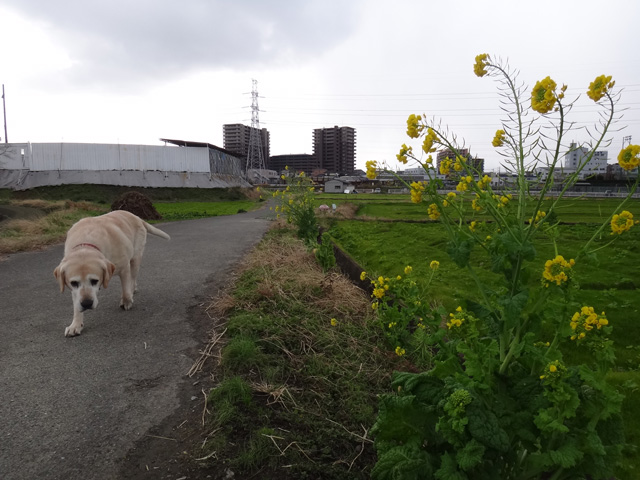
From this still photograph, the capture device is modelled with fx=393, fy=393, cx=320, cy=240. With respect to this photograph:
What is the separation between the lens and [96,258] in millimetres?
4344

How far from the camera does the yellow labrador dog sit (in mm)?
4148

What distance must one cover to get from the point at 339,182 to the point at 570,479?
278ft

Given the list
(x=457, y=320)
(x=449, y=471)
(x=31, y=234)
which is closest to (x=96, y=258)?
(x=457, y=320)

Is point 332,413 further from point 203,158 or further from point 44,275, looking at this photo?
point 203,158

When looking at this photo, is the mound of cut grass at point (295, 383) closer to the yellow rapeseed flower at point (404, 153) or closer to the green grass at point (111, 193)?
the yellow rapeseed flower at point (404, 153)

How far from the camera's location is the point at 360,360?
3744 millimetres

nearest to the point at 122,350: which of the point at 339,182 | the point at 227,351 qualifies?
the point at 227,351

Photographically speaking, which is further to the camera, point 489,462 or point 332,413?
point 332,413

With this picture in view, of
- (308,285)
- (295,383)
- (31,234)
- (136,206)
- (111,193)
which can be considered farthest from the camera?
(111,193)

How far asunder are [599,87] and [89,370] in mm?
4196

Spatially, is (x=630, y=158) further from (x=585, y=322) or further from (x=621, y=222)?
(x=585, y=322)

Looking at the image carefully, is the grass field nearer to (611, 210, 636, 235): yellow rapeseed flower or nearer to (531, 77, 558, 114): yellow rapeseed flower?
(611, 210, 636, 235): yellow rapeseed flower

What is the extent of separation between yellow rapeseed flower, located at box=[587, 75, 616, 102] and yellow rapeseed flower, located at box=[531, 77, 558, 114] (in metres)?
0.17

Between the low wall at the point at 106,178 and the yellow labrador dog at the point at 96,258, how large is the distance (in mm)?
36588
